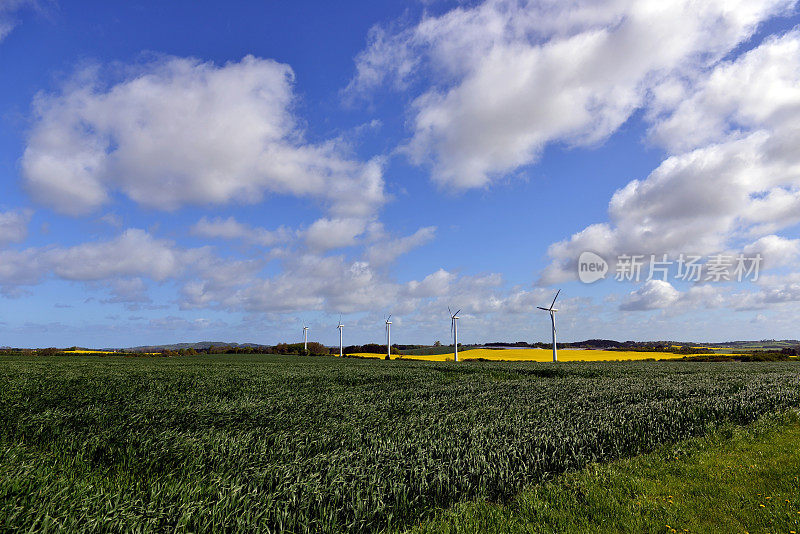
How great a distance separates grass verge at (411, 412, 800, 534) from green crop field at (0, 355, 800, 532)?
28.7 inches

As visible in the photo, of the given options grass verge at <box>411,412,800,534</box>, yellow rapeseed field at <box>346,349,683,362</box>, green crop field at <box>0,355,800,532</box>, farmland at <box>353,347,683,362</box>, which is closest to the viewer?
green crop field at <box>0,355,800,532</box>

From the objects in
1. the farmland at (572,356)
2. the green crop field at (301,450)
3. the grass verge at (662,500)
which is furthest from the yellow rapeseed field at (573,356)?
the grass verge at (662,500)

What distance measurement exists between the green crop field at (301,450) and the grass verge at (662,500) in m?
0.73

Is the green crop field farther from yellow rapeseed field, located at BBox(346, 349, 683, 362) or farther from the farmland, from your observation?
yellow rapeseed field, located at BBox(346, 349, 683, 362)

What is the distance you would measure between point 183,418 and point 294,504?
949 cm

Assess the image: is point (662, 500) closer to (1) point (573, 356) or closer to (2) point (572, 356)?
(2) point (572, 356)

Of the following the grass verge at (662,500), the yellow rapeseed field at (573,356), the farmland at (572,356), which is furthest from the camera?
the yellow rapeseed field at (573,356)

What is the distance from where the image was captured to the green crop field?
6.10 m

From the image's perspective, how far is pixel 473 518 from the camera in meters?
6.66

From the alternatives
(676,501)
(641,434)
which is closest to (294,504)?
(676,501)

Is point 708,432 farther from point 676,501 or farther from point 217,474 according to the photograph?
point 217,474

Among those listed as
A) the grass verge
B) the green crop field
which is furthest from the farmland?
the grass verge

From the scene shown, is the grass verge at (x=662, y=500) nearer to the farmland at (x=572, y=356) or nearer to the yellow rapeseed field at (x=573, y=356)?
the farmland at (x=572, y=356)

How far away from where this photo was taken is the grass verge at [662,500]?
6660mm
